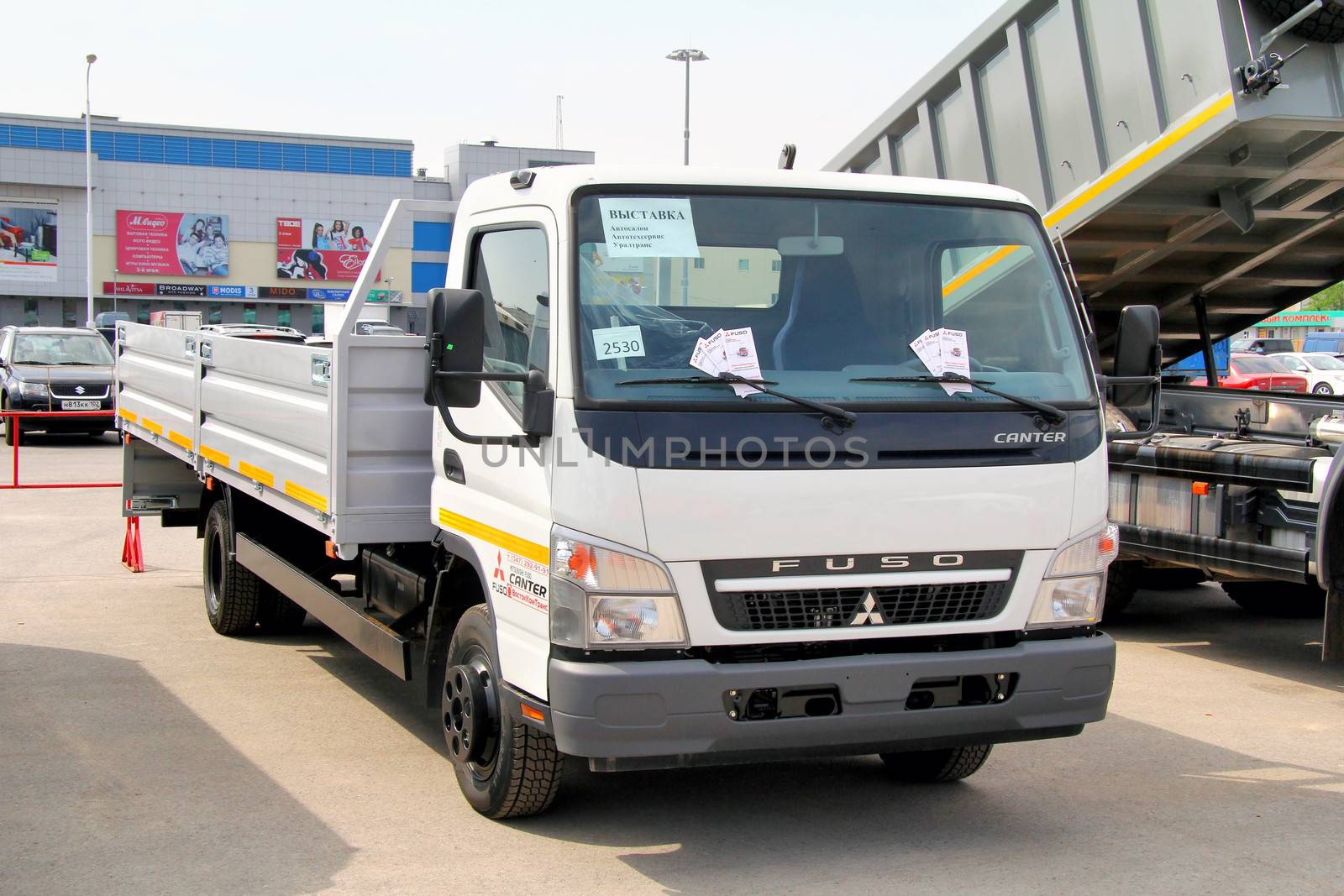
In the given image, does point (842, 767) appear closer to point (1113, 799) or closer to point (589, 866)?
point (1113, 799)

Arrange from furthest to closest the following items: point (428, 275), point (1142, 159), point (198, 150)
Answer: point (198, 150) < point (1142, 159) < point (428, 275)

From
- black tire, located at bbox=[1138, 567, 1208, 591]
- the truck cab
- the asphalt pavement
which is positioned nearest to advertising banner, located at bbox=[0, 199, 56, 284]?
the asphalt pavement

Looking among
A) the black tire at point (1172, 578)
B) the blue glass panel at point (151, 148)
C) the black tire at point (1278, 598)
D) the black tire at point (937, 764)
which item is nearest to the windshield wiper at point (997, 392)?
the black tire at point (937, 764)

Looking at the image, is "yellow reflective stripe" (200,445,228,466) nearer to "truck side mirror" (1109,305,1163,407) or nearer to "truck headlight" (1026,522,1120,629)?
"truck headlight" (1026,522,1120,629)

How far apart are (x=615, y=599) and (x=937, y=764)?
1.97 meters

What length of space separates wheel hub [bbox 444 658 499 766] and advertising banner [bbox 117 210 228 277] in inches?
2331

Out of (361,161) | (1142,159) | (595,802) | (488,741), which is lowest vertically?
(595,802)

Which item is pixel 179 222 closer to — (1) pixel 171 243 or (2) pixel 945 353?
(1) pixel 171 243

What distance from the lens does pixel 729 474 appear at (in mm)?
4527

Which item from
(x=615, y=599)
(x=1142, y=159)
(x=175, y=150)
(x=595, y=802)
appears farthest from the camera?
(x=175, y=150)

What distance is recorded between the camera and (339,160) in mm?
67812

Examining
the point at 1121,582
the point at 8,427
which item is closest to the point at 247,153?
the point at 8,427

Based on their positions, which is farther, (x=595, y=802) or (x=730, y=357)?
(x=595, y=802)

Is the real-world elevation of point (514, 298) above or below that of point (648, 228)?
below
